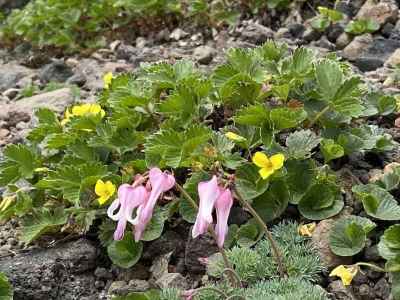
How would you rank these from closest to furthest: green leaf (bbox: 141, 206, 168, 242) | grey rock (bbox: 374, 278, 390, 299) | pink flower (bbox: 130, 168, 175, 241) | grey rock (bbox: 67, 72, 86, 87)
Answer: pink flower (bbox: 130, 168, 175, 241), grey rock (bbox: 374, 278, 390, 299), green leaf (bbox: 141, 206, 168, 242), grey rock (bbox: 67, 72, 86, 87)

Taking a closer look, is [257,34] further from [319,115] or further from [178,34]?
[319,115]

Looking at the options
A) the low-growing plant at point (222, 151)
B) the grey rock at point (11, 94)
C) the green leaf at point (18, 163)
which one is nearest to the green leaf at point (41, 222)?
the low-growing plant at point (222, 151)

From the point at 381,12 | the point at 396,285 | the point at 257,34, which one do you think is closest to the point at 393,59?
the point at 381,12

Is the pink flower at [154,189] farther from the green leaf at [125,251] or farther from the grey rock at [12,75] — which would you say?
the grey rock at [12,75]

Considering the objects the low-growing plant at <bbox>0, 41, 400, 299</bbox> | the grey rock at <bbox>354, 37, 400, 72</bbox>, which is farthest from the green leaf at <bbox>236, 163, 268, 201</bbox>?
the grey rock at <bbox>354, 37, 400, 72</bbox>

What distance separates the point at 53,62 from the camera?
6508 millimetres

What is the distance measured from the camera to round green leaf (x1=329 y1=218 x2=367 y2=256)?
292 centimetres

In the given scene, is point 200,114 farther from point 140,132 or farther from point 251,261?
point 251,261

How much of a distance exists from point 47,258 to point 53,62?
3546mm

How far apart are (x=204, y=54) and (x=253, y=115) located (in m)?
2.29

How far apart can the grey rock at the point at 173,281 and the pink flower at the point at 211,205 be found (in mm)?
643

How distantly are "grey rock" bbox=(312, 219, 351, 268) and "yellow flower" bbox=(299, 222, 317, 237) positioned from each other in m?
0.02

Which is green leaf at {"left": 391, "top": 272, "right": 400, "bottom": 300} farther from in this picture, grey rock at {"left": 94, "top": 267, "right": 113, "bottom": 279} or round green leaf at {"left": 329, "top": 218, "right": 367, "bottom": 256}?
grey rock at {"left": 94, "top": 267, "right": 113, "bottom": 279}

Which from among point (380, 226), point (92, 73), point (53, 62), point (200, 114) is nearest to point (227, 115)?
point (200, 114)
